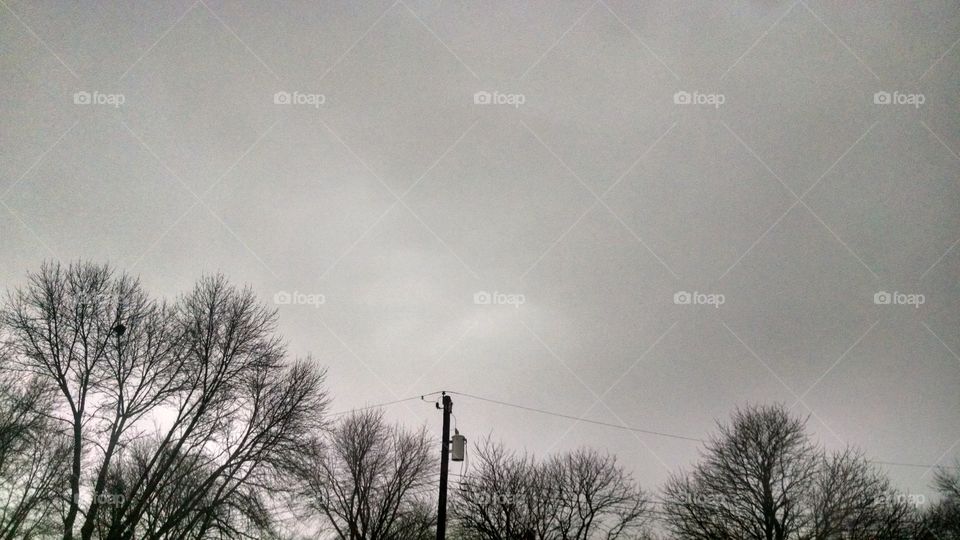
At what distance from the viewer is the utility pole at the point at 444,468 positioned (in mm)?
17991

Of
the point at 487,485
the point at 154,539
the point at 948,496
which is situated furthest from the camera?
the point at 948,496

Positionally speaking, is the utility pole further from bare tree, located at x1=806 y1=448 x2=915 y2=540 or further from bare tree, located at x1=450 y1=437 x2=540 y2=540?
bare tree, located at x1=806 y1=448 x2=915 y2=540

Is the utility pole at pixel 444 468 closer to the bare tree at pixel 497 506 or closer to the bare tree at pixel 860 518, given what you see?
the bare tree at pixel 497 506

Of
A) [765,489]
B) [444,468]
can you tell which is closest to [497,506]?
[444,468]

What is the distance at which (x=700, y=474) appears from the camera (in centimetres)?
2838

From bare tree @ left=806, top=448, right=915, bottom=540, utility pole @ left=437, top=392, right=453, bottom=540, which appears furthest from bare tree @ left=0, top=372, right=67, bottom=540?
bare tree @ left=806, top=448, right=915, bottom=540

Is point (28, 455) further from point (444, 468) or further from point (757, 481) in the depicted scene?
point (757, 481)

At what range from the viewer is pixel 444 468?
62.5 ft

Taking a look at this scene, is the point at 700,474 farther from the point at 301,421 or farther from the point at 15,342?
the point at 15,342

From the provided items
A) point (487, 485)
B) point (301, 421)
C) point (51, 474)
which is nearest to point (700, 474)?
Result: point (487, 485)

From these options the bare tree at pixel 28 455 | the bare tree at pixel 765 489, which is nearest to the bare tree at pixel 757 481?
the bare tree at pixel 765 489

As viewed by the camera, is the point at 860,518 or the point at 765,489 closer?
the point at 860,518

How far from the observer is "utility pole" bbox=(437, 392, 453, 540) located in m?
18.0

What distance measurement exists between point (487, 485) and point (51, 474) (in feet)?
48.2
